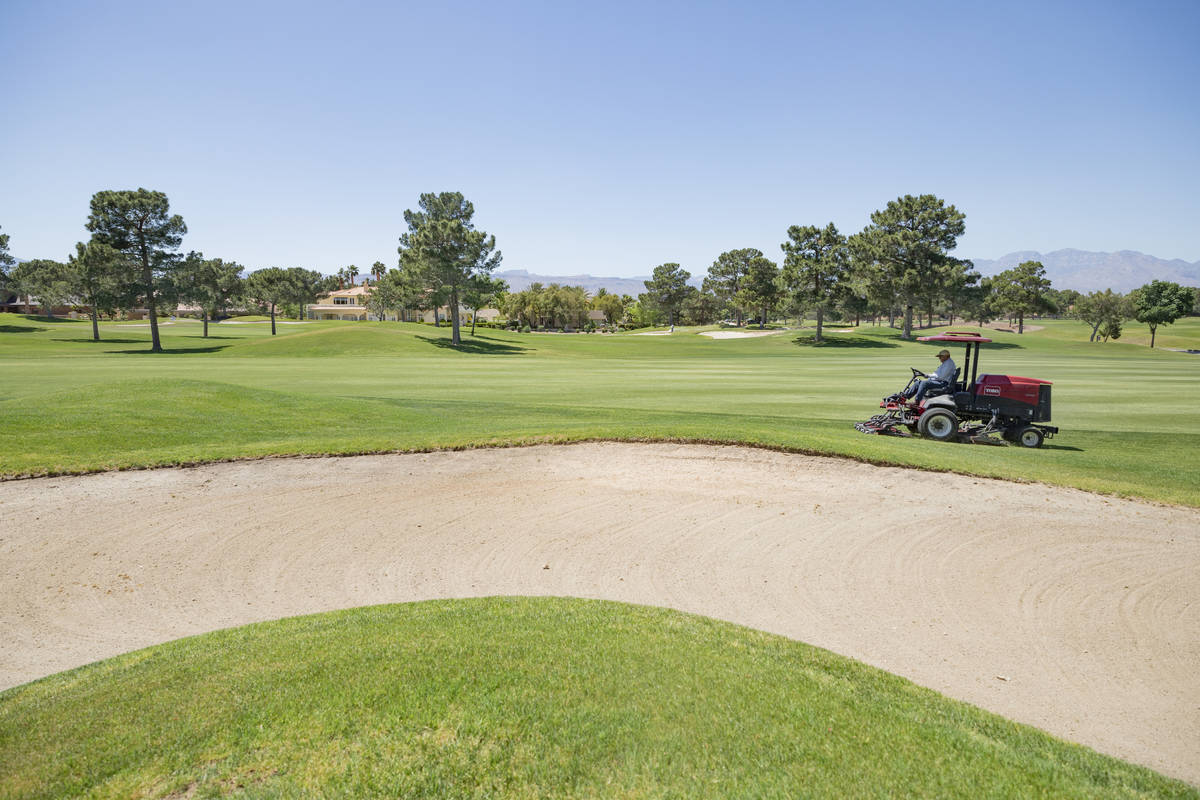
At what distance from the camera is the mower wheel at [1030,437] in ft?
52.2

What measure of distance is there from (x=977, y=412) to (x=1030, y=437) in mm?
1310

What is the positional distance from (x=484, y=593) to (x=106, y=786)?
4141mm

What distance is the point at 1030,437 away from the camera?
1600cm

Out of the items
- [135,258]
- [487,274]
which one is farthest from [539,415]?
[135,258]

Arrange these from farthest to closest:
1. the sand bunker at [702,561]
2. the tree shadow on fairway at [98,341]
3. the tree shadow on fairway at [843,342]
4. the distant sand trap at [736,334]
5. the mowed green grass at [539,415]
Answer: the distant sand trap at [736,334] → the tree shadow on fairway at [843,342] → the tree shadow on fairway at [98,341] → the mowed green grass at [539,415] → the sand bunker at [702,561]

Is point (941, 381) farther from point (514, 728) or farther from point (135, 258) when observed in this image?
point (135, 258)

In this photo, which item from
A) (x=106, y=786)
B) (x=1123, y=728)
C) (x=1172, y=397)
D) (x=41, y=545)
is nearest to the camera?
(x=106, y=786)

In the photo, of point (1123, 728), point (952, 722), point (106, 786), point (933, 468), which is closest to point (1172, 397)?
point (933, 468)

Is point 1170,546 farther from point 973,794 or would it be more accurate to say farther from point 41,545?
point 41,545

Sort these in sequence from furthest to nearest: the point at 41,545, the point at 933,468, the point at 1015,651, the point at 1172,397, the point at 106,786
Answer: the point at 1172,397
the point at 933,468
the point at 41,545
the point at 1015,651
the point at 106,786

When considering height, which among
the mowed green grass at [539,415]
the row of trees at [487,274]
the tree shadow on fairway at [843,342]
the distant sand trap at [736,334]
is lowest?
the mowed green grass at [539,415]

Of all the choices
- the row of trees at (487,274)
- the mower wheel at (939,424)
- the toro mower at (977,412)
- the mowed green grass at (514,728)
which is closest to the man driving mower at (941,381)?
the toro mower at (977,412)

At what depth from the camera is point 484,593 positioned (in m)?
7.44

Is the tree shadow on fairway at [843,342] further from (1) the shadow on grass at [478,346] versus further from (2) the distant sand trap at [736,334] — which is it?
(1) the shadow on grass at [478,346]
